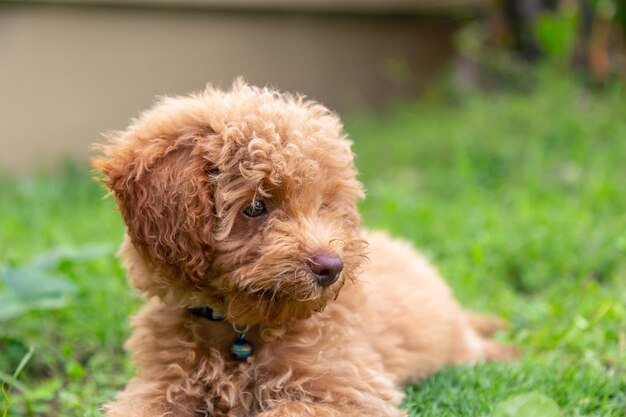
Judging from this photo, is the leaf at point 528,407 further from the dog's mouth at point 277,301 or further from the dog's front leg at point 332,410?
the dog's mouth at point 277,301

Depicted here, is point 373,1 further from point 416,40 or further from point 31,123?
point 31,123

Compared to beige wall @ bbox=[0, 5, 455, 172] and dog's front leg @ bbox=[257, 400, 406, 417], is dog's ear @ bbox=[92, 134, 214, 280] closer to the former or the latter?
dog's front leg @ bbox=[257, 400, 406, 417]

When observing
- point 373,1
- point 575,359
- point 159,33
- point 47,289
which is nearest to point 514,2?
point 373,1

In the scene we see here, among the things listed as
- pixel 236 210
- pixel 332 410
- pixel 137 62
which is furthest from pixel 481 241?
pixel 137 62

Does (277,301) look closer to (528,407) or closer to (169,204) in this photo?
(169,204)

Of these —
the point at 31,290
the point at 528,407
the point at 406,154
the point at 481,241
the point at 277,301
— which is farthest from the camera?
the point at 406,154
